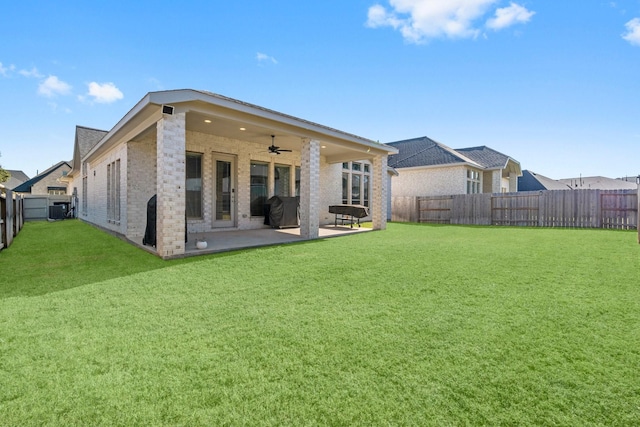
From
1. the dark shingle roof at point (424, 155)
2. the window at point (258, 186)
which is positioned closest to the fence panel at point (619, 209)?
the dark shingle roof at point (424, 155)

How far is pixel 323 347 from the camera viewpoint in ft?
7.47

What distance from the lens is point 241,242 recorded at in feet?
23.6

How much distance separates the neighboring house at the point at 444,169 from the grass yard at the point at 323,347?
14.1 meters

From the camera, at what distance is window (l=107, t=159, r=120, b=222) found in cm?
909

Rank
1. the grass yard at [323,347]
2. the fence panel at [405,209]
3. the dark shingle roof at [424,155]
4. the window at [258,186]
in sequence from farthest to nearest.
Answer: the dark shingle roof at [424,155]
the fence panel at [405,209]
the window at [258,186]
the grass yard at [323,347]

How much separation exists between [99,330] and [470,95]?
51.3ft

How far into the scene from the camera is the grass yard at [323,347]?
1601mm

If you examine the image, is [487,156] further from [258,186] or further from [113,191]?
[113,191]

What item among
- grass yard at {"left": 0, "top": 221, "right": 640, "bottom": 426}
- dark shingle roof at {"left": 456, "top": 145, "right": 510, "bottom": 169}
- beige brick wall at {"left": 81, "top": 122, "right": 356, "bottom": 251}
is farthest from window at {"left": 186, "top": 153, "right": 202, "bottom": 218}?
dark shingle roof at {"left": 456, "top": 145, "right": 510, "bottom": 169}

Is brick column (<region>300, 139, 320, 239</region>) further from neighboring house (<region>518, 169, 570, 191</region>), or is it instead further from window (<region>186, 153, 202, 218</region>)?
neighboring house (<region>518, 169, 570, 191</region>)

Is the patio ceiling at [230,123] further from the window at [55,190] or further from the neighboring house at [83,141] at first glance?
the window at [55,190]

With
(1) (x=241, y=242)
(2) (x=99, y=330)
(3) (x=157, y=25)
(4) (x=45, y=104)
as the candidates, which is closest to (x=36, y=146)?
(4) (x=45, y=104)

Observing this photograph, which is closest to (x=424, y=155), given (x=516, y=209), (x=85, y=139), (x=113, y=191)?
(x=516, y=209)

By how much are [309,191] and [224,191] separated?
130 inches
